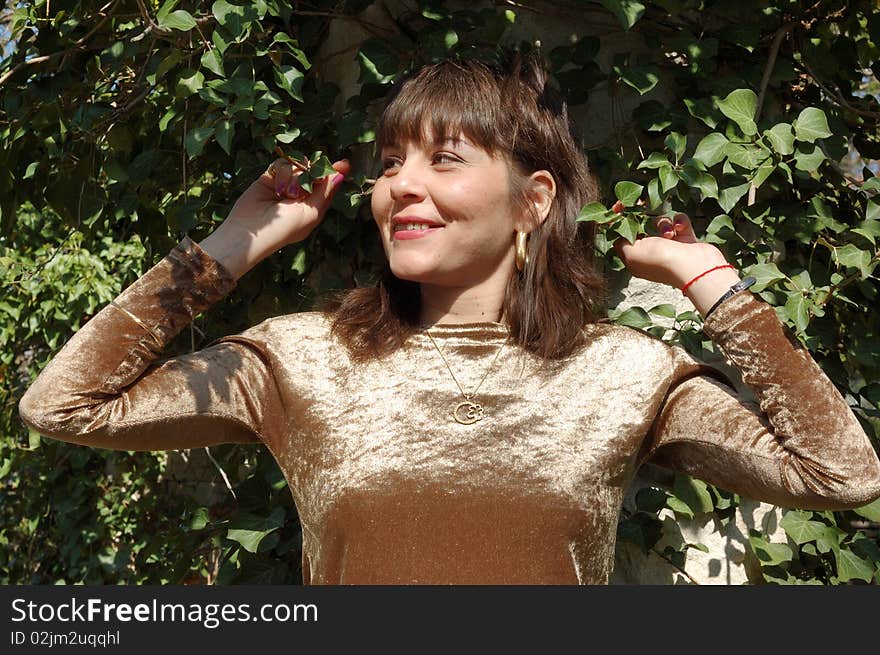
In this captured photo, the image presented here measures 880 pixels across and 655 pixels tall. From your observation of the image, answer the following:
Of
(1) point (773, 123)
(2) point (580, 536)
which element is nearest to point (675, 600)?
(2) point (580, 536)

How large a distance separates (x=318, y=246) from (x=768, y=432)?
113 centimetres

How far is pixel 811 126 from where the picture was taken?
202 centimetres

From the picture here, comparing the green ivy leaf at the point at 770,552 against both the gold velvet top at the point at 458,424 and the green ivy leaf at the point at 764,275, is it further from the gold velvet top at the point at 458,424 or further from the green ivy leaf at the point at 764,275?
the green ivy leaf at the point at 764,275

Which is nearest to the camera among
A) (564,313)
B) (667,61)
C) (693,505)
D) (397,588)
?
(397,588)

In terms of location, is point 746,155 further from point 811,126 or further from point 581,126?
point 581,126

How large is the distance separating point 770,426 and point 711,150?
587 mm

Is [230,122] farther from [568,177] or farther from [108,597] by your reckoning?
[108,597]

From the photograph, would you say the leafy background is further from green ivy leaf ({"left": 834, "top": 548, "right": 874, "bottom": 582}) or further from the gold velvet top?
the gold velvet top

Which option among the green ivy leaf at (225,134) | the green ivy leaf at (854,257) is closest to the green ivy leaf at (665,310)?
the green ivy leaf at (854,257)

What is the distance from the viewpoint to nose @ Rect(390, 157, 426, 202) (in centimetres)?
179

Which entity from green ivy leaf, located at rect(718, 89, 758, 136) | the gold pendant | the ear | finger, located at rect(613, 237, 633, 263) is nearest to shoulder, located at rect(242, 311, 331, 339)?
the gold pendant

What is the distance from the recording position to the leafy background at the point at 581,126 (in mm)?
2062

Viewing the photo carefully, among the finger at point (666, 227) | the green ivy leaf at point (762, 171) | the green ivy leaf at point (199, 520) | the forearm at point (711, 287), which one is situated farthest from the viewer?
the green ivy leaf at point (199, 520)

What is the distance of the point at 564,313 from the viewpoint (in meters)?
1.88
